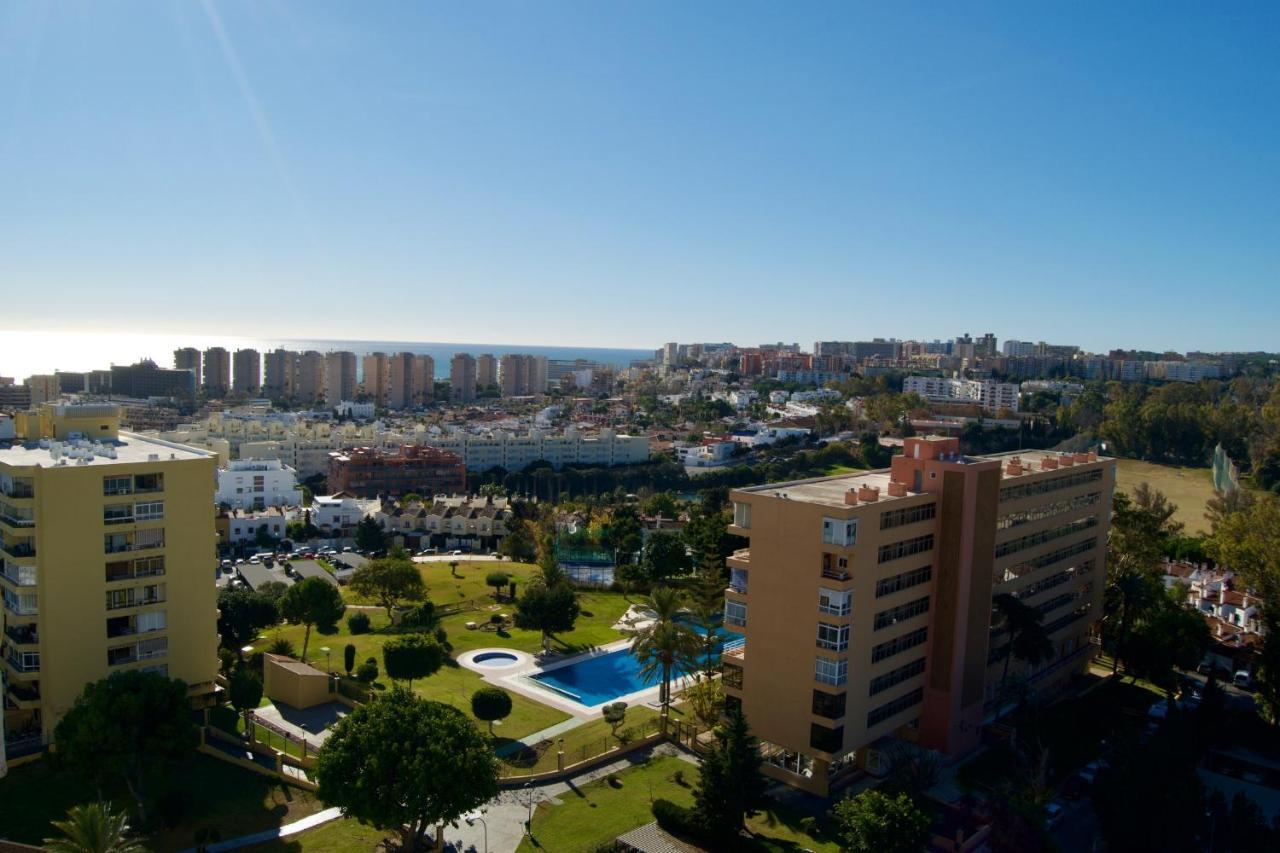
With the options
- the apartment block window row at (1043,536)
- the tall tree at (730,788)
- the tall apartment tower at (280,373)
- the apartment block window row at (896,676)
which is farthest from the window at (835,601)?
the tall apartment tower at (280,373)

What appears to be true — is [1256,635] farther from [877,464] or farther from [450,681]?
[877,464]

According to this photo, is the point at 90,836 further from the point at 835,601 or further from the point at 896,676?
the point at 896,676

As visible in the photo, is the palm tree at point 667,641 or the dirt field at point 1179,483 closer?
the palm tree at point 667,641

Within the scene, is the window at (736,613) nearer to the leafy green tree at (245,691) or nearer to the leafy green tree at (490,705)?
the leafy green tree at (490,705)

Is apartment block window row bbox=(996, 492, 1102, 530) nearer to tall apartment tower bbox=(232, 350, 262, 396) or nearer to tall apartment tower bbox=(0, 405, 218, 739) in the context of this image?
tall apartment tower bbox=(0, 405, 218, 739)

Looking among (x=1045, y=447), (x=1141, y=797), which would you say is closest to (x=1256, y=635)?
(x=1141, y=797)

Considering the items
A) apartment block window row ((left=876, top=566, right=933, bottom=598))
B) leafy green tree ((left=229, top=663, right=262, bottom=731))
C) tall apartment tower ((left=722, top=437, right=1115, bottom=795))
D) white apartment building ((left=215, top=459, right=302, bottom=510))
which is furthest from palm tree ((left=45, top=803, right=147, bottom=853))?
white apartment building ((left=215, top=459, right=302, bottom=510))
